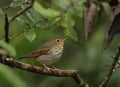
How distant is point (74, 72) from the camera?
2770 mm

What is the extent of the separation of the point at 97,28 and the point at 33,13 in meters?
3.58

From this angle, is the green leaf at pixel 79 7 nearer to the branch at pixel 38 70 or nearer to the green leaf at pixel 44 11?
the green leaf at pixel 44 11

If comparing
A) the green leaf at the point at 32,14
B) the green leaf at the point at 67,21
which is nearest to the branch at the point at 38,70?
the green leaf at the point at 32,14

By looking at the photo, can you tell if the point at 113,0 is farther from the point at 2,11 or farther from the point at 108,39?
the point at 2,11

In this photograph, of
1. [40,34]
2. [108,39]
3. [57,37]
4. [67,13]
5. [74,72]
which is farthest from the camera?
[40,34]

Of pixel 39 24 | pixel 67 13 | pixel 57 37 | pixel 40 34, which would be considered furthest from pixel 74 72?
pixel 40 34

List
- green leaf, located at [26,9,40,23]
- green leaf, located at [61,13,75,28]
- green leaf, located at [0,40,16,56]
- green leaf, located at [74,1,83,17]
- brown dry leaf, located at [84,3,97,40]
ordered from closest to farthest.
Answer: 1. green leaf, located at [0,40,16,56]
2. brown dry leaf, located at [84,3,97,40]
3. green leaf, located at [74,1,83,17]
4. green leaf, located at [61,13,75,28]
5. green leaf, located at [26,9,40,23]

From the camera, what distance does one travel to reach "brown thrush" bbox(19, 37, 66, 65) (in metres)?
4.56

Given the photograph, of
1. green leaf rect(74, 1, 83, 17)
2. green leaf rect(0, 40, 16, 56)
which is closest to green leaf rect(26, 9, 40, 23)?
green leaf rect(74, 1, 83, 17)

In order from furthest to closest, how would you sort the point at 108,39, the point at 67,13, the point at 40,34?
the point at 40,34 → the point at 67,13 → the point at 108,39

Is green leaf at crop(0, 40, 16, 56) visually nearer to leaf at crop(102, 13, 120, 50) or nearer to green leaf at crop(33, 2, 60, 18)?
green leaf at crop(33, 2, 60, 18)

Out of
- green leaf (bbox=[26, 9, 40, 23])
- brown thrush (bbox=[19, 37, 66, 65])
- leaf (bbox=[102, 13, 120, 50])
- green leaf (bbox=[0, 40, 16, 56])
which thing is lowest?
brown thrush (bbox=[19, 37, 66, 65])

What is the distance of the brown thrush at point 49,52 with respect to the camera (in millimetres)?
4560

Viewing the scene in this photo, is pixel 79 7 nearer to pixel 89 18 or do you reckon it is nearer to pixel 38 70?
pixel 89 18
